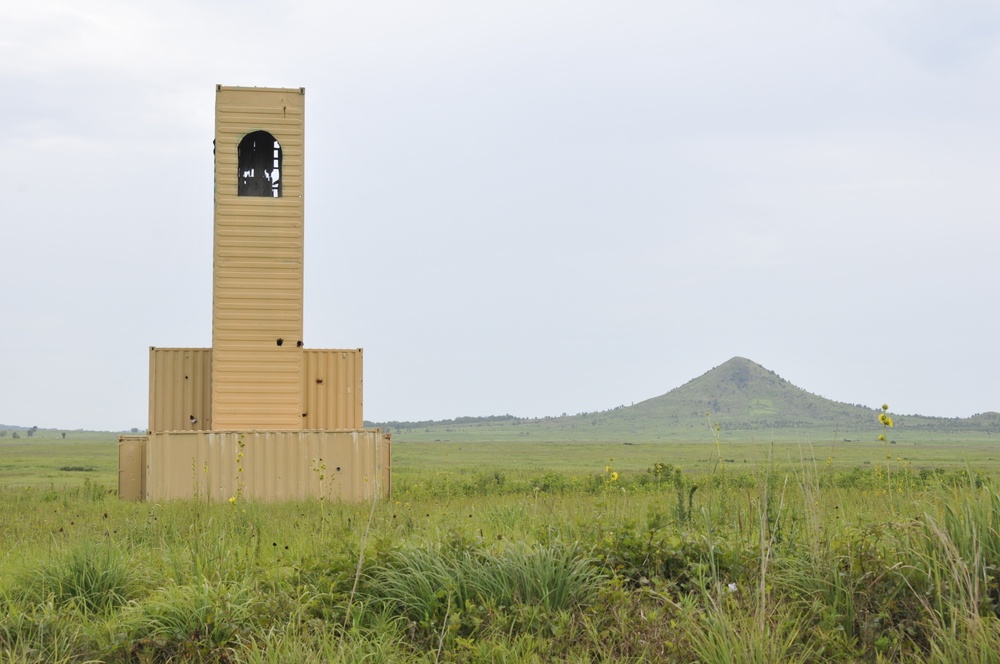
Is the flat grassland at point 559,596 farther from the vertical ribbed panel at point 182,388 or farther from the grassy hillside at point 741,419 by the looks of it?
the grassy hillside at point 741,419

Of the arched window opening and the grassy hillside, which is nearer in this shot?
the arched window opening

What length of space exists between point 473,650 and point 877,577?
10.9ft

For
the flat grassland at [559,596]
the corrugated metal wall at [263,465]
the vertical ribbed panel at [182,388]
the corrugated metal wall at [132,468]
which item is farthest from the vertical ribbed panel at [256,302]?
the flat grassland at [559,596]

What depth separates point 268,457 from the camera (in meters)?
21.9

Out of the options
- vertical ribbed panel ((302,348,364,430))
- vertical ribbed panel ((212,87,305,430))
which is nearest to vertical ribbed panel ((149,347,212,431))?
vertical ribbed panel ((212,87,305,430))

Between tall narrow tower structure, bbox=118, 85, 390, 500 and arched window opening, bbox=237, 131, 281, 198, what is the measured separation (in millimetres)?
26

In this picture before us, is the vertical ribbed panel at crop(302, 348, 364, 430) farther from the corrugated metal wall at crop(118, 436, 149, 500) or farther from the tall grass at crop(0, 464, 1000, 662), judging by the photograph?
the tall grass at crop(0, 464, 1000, 662)

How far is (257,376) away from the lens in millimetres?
22844

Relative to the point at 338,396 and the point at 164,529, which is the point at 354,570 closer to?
the point at 164,529

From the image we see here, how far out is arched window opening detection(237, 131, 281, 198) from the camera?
24.3 meters

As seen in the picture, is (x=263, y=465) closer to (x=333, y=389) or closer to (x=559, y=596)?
(x=333, y=389)

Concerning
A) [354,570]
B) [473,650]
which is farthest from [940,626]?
[354,570]

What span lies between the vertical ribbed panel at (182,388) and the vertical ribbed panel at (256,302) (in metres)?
1.22

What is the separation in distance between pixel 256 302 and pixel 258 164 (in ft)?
13.0
